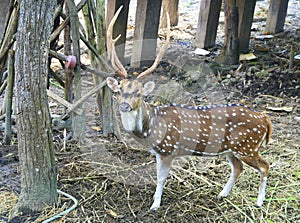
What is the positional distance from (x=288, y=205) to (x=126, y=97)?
169cm

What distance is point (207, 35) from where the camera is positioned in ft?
25.3

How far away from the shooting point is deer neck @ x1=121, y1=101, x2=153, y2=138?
4.05 meters

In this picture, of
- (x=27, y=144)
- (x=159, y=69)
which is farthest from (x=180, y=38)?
(x=27, y=144)

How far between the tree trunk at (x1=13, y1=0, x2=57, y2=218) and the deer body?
2.16 ft

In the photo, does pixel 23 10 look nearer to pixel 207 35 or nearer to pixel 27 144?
pixel 27 144

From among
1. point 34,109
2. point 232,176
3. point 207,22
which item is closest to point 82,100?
point 34,109

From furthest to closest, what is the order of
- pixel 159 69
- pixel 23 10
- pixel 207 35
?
pixel 207 35 < pixel 159 69 < pixel 23 10

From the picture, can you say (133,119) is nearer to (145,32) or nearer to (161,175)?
(161,175)

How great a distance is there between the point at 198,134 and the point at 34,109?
1.36m

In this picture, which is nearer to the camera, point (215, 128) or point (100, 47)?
point (215, 128)

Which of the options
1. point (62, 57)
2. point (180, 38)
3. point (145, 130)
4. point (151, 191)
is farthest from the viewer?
point (180, 38)

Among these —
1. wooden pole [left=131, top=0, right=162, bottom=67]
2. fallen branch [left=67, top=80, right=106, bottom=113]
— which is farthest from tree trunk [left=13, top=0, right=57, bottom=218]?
wooden pole [left=131, top=0, right=162, bottom=67]

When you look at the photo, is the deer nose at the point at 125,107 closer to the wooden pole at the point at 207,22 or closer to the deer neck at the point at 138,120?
the deer neck at the point at 138,120

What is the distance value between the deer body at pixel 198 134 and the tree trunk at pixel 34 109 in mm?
659
